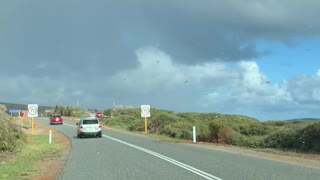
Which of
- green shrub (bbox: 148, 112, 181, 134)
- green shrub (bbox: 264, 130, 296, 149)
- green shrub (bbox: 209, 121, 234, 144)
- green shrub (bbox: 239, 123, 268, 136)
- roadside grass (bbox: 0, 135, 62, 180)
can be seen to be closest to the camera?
roadside grass (bbox: 0, 135, 62, 180)

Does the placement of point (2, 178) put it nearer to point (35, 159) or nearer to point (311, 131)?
point (35, 159)

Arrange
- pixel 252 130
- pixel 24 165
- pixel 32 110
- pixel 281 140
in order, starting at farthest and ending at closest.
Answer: pixel 252 130 → pixel 32 110 → pixel 281 140 → pixel 24 165

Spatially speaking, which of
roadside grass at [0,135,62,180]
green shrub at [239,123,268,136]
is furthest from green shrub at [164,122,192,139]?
roadside grass at [0,135,62,180]

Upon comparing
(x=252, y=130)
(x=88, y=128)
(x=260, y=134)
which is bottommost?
(x=260, y=134)

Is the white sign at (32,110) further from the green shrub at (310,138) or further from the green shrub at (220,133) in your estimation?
the green shrub at (310,138)

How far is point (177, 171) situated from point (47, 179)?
4278mm

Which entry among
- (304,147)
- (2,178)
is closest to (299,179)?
(2,178)

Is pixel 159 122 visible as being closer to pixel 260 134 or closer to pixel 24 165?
pixel 260 134

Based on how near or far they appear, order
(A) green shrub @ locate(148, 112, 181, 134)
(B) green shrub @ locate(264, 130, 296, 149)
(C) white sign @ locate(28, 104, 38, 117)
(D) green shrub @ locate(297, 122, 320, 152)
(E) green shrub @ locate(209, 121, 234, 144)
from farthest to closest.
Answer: (A) green shrub @ locate(148, 112, 181, 134)
(C) white sign @ locate(28, 104, 38, 117)
(E) green shrub @ locate(209, 121, 234, 144)
(B) green shrub @ locate(264, 130, 296, 149)
(D) green shrub @ locate(297, 122, 320, 152)

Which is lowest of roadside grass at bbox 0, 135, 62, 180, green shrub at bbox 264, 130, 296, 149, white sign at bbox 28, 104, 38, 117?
roadside grass at bbox 0, 135, 62, 180

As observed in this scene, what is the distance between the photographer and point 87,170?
17.4 metres

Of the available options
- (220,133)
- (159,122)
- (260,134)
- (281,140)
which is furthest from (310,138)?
(159,122)

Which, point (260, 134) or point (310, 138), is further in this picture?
point (260, 134)

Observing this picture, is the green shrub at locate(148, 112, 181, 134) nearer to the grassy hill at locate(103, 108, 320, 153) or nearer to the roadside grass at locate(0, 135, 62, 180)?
the grassy hill at locate(103, 108, 320, 153)
